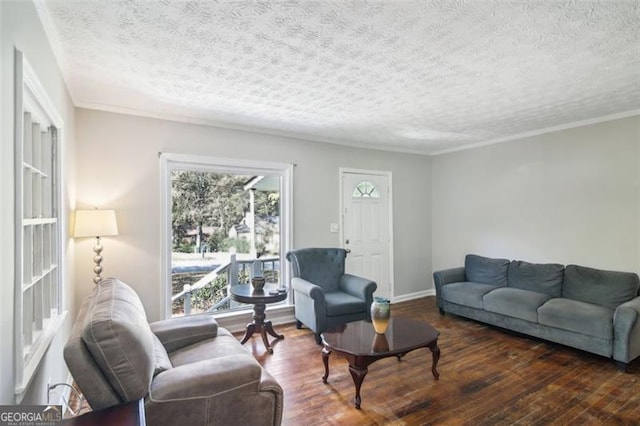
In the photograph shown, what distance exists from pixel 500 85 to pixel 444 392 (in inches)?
102

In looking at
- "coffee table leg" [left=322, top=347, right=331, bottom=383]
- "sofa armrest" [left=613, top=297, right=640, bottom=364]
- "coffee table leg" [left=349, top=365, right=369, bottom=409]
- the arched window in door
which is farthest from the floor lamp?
"sofa armrest" [left=613, top=297, right=640, bottom=364]

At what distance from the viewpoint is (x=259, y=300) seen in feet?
11.0

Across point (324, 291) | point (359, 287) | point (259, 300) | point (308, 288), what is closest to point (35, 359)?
point (259, 300)

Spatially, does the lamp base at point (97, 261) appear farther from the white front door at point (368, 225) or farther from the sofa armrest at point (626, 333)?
the sofa armrest at point (626, 333)

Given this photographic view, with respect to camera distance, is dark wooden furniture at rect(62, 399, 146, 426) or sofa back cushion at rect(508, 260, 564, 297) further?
sofa back cushion at rect(508, 260, 564, 297)

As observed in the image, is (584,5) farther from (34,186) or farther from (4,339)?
(34,186)

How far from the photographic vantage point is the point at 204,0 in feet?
5.63

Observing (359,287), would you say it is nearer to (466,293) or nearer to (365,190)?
(466,293)

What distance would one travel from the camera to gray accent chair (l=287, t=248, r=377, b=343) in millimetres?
3600

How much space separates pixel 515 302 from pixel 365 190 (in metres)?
2.49

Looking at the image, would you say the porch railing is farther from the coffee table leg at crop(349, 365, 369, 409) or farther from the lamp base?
the coffee table leg at crop(349, 365, 369, 409)

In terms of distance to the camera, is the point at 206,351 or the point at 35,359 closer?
the point at 35,359

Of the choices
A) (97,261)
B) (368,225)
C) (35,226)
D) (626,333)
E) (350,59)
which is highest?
(350,59)

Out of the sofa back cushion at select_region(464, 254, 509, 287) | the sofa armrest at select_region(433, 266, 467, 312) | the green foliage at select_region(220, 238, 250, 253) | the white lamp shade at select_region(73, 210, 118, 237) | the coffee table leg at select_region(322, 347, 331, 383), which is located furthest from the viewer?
the sofa armrest at select_region(433, 266, 467, 312)
